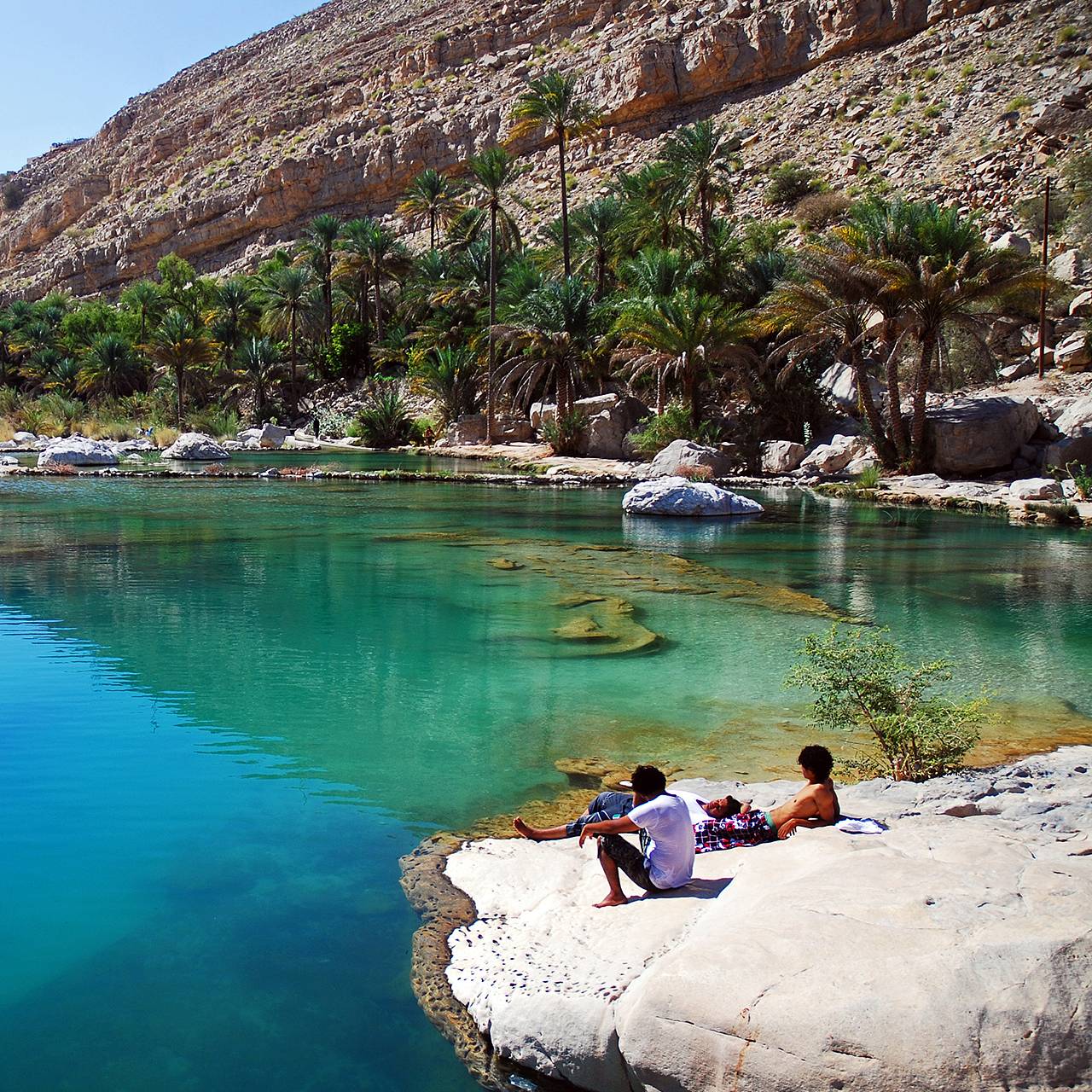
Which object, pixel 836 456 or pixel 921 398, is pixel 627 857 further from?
pixel 836 456

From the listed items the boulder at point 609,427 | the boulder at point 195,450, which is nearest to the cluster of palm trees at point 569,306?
the boulder at point 609,427

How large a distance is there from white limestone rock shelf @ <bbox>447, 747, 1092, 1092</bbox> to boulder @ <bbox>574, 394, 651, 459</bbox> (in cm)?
3311

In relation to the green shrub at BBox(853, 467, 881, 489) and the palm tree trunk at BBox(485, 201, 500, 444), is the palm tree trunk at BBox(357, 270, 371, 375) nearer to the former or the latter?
the palm tree trunk at BBox(485, 201, 500, 444)

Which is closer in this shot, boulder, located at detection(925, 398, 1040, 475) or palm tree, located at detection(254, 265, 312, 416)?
boulder, located at detection(925, 398, 1040, 475)

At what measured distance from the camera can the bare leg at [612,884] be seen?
4.66 m

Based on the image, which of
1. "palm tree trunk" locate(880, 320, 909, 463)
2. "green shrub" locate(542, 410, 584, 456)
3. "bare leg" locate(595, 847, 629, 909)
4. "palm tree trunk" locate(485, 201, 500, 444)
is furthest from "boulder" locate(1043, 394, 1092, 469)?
"bare leg" locate(595, 847, 629, 909)

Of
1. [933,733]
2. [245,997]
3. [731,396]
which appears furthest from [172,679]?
[731,396]

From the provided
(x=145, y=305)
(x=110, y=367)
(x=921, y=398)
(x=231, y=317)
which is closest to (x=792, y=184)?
(x=921, y=398)

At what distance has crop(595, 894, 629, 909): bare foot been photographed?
4656 mm

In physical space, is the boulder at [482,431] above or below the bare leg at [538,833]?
above

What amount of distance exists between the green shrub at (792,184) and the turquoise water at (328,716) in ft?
127

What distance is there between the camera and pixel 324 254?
62.1m

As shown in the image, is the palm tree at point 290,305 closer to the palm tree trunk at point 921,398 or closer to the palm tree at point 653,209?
the palm tree at point 653,209

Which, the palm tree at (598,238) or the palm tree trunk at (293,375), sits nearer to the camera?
the palm tree at (598,238)
